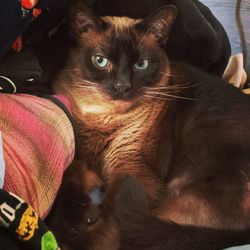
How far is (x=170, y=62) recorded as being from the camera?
1.45 metres

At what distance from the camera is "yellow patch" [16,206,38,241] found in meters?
0.76

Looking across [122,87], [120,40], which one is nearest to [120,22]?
[120,40]

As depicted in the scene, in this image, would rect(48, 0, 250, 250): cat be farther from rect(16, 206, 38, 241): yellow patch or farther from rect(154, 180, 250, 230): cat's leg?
rect(16, 206, 38, 241): yellow patch

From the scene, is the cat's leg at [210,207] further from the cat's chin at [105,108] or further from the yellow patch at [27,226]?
the yellow patch at [27,226]

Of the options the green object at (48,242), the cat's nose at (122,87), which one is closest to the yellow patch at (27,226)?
the green object at (48,242)

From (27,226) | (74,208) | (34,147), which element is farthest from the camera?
(74,208)

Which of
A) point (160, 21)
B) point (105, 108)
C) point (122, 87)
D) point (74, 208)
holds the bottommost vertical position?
point (74, 208)

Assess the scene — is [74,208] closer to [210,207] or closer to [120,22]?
[210,207]

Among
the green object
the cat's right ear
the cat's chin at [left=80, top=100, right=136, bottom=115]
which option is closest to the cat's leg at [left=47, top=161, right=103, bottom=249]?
the cat's chin at [left=80, top=100, right=136, bottom=115]

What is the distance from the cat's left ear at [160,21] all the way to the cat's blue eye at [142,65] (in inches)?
4.2

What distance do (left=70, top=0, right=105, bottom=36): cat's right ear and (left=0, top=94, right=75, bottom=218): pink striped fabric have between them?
0.26 m

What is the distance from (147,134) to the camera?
1.30 m

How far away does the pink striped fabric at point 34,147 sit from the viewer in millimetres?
958

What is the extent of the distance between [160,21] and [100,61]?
0.76 feet
